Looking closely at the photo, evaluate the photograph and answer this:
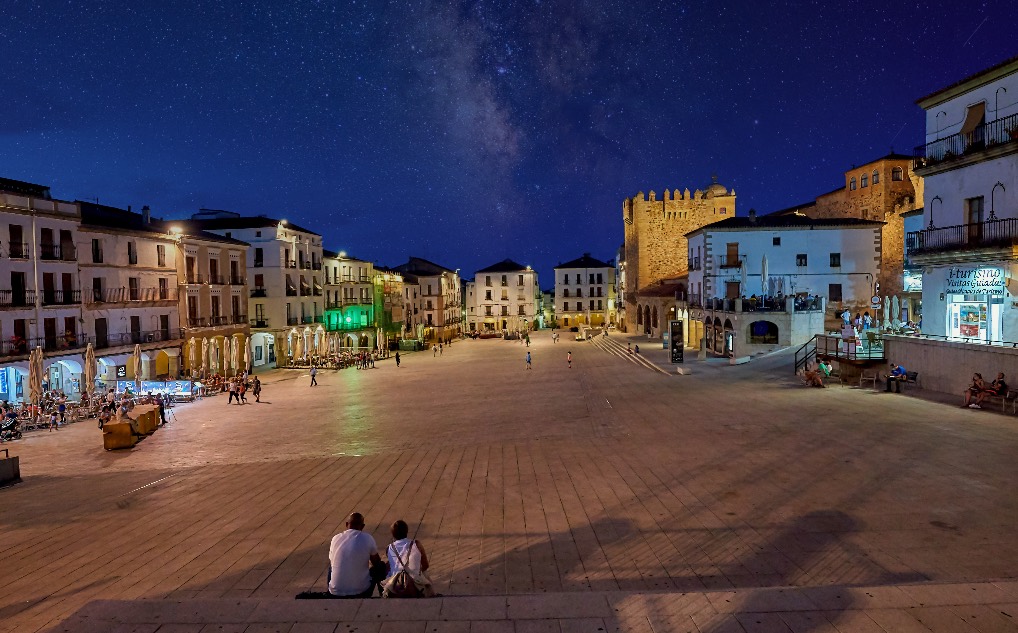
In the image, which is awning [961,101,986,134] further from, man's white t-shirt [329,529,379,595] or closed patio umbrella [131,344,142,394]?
closed patio umbrella [131,344,142,394]

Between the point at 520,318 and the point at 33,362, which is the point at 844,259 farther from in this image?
the point at 520,318

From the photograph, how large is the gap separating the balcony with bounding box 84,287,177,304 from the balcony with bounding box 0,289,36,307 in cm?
330

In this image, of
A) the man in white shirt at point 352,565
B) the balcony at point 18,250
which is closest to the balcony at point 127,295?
the balcony at point 18,250

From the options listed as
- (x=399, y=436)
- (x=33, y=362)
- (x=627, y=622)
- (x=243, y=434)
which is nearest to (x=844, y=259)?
(x=399, y=436)

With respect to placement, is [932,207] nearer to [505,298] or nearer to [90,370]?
[90,370]

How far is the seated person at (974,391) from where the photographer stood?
18500mm

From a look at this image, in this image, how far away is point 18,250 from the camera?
3008 centimetres

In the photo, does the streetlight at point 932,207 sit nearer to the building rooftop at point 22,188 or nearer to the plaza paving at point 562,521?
the plaza paving at point 562,521

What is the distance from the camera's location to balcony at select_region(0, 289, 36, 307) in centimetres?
2922

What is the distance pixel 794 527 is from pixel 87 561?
35.7ft

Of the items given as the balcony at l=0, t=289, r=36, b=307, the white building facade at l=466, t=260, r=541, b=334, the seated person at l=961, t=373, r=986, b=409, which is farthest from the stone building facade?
the white building facade at l=466, t=260, r=541, b=334

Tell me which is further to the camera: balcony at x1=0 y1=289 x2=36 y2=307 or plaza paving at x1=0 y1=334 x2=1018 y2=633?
balcony at x1=0 y1=289 x2=36 y2=307

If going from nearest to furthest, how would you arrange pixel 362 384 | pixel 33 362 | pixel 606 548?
1. pixel 606 548
2. pixel 33 362
3. pixel 362 384

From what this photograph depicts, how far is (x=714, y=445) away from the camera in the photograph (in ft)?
49.1
